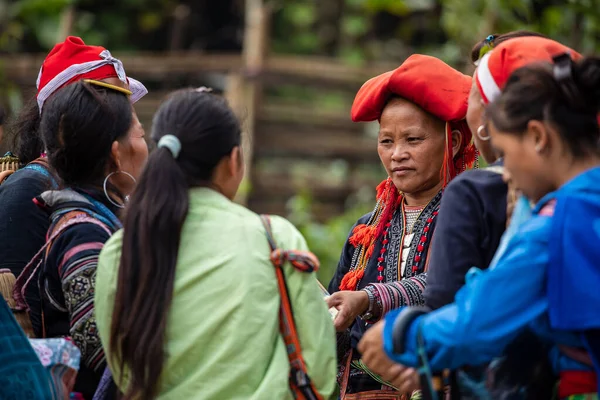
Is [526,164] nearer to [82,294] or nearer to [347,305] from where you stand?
[347,305]

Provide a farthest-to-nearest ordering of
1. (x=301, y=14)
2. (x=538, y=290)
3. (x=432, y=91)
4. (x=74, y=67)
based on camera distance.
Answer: (x=301, y=14) < (x=74, y=67) < (x=432, y=91) < (x=538, y=290)

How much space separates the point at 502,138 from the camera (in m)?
2.41

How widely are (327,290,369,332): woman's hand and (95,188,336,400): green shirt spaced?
1.64 feet

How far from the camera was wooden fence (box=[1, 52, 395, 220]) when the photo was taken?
9180mm

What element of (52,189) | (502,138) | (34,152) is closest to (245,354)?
(502,138)

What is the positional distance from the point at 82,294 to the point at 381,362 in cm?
102

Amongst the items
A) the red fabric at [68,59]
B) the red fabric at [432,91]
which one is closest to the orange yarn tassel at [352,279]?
the red fabric at [432,91]

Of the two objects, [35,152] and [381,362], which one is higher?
[35,152]

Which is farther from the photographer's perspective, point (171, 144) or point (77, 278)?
point (77, 278)

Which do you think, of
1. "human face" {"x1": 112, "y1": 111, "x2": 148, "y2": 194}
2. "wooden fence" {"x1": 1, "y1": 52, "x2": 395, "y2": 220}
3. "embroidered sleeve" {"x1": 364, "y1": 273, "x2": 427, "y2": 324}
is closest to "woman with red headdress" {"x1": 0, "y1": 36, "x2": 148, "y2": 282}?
"human face" {"x1": 112, "y1": 111, "x2": 148, "y2": 194}

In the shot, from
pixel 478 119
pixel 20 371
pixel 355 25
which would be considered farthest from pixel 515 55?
pixel 355 25

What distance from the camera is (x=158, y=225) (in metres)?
2.53

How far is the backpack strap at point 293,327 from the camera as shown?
254cm

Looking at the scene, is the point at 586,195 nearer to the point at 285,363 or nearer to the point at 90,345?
the point at 285,363
